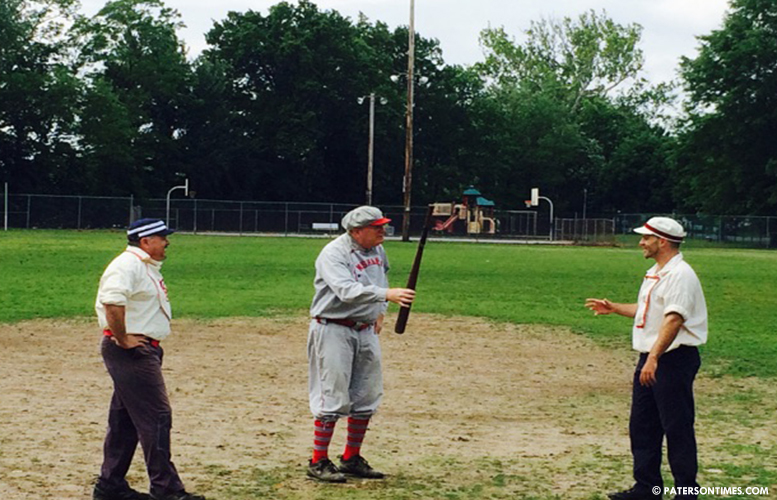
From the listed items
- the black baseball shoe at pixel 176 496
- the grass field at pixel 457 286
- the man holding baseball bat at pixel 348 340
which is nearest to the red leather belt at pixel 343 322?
the man holding baseball bat at pixel 348 340

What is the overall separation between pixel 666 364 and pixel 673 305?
36cm

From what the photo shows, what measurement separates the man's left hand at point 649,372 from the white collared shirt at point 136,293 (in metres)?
2.80

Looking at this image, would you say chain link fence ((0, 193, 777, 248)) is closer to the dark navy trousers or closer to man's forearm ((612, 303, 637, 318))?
man's forearm ((612, 303, 637, 318))

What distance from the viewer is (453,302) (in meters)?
24.2

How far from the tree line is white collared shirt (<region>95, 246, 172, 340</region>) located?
67397 millimetres

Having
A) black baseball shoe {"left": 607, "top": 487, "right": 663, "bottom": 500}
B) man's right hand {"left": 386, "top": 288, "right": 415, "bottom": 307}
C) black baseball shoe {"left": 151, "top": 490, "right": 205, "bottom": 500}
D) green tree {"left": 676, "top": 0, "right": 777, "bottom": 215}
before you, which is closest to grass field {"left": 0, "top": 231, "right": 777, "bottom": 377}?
black baseball shoe {"left": 607, "top": 487, "right": 663, "bottom": 500}

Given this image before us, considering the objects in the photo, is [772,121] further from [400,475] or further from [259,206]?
[400,475]

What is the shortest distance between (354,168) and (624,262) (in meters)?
46.3

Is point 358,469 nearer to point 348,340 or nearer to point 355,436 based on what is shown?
point 355,436

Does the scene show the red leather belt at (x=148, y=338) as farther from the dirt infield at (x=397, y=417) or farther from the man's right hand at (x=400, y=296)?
the man's right hand at (x=400, y=296)

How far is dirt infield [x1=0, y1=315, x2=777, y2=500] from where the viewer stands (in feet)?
27.0

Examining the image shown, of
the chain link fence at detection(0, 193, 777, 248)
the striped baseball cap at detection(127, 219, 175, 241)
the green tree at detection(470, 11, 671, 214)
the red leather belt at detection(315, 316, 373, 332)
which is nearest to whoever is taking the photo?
the striped baseball cap at detection(127, 219, 175, 241)

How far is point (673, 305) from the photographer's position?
286 inches

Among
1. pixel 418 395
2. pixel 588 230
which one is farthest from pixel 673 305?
pixel 588 230
